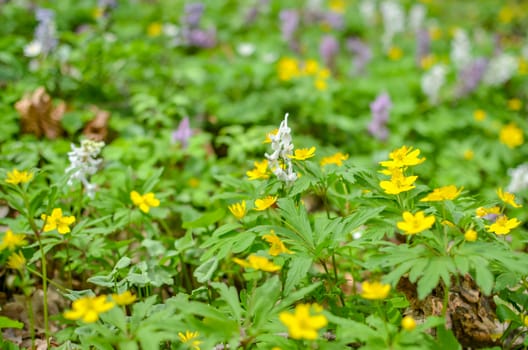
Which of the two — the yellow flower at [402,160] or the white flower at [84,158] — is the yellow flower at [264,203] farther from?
the white flower at [84,158]

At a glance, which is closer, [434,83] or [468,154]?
[468,154]

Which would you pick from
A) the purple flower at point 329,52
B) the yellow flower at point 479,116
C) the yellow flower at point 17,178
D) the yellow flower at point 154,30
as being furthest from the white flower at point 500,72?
the yellow flower at point 17,178

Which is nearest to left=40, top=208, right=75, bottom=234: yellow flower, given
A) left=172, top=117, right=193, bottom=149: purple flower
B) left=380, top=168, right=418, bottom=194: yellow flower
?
left=380, top=168, right=418, bottom=194: yellow flower

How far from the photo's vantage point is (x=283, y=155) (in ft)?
5.76

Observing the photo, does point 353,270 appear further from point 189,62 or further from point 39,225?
point 189,62

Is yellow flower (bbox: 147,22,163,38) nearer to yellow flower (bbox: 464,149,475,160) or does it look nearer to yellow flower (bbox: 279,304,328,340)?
yellow flower (bbox: 464,149,475,160)

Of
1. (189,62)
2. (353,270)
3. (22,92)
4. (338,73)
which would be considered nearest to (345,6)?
(338,73)

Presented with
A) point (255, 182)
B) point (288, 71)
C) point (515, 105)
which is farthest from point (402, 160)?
point (515, 105)

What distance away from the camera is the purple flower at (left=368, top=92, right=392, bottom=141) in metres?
3.92

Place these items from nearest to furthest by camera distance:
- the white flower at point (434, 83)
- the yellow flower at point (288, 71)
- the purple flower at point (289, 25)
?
the yellow flower at point (288, 71) → the white flower at point (434, 83) → the purple flower at point (289, 25)

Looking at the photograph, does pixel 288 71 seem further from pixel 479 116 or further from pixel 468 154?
pixel 479 116

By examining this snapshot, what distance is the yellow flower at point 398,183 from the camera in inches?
63.6

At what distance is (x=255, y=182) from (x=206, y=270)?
1.47 feet

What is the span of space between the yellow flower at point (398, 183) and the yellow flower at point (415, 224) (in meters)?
0.16
